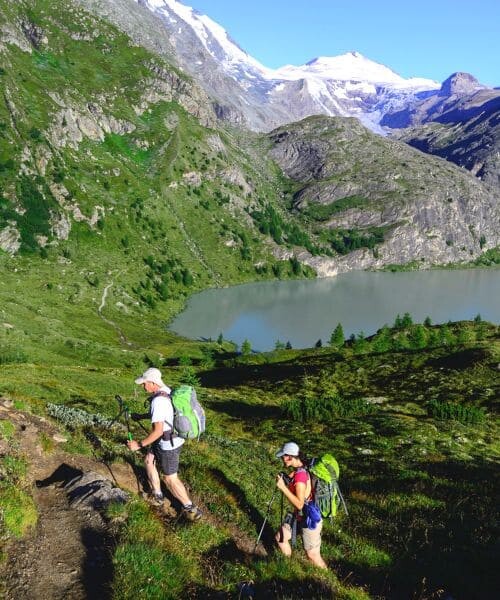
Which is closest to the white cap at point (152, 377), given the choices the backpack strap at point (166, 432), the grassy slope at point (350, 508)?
the backpack strap at point (166, 432)

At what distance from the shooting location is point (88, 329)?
135 m

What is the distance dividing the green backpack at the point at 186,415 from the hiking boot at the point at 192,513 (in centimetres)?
219

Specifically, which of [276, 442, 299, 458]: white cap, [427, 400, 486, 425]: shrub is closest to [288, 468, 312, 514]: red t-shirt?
[276, 442, 299, 458]: white cap

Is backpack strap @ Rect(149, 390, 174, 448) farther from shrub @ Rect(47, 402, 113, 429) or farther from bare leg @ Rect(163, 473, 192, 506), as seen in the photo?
shrub @ Rect(47, 402, 113, 429)

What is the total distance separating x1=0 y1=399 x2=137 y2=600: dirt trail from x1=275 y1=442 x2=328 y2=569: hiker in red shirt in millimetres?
4830

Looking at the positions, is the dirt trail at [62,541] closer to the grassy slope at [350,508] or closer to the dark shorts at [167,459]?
the grassy slope at [350,508]

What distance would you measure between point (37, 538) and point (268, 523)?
7.33 metres

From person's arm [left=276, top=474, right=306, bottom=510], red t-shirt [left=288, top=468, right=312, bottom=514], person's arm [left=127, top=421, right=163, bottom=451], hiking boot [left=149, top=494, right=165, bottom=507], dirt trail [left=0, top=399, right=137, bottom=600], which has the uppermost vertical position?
person's arm [left=127, top=421, right=163, bottom=451]

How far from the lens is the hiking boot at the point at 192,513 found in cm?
1316

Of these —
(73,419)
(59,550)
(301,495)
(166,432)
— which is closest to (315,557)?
(301,495)

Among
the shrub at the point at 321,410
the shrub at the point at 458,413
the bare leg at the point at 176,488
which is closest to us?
the bare leg at the point at 176,488

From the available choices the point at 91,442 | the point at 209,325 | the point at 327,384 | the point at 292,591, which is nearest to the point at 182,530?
the point at 292,591

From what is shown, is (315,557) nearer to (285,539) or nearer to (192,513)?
(285,539)

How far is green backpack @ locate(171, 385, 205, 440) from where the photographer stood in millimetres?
12938
